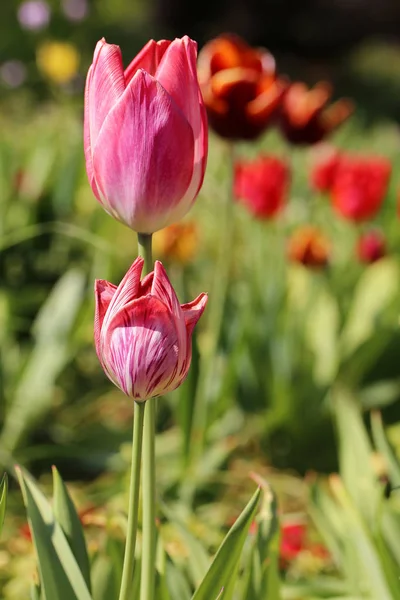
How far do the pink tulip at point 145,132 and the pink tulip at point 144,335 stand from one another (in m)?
0.07

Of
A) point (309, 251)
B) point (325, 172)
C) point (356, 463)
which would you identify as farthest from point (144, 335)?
point (325, 172)

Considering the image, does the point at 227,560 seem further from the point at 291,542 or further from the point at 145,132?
the point at 291,542

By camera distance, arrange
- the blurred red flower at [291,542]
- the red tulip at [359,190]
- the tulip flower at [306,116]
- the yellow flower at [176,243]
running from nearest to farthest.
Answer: the blurred red flower at [291,542] < the tulip flower at [306,116] < the yellow flower at [176,243] < the red tulip at [359,190]

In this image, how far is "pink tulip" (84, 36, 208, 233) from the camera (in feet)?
2.06

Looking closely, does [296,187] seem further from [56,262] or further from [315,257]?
[315,257]

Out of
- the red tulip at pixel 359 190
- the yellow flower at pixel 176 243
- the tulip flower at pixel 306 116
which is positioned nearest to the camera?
the tulip flower at pixel 306 116

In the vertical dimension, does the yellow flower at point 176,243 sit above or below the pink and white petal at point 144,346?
above

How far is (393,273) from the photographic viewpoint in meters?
2.11

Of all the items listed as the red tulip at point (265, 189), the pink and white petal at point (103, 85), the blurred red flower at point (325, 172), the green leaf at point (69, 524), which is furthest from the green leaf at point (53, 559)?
the blurred red flower at point (325, 172)

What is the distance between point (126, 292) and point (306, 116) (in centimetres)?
128

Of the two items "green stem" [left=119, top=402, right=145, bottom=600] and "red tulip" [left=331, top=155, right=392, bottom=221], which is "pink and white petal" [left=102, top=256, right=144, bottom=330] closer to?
"green stem" [left=119, top=402, right=145, bottom=600]

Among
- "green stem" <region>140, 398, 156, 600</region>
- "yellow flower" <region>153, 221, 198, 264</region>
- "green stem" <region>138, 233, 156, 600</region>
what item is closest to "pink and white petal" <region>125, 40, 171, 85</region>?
"green stem" <region>138, 233, 156, 600</region>

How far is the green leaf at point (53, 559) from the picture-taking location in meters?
0.76

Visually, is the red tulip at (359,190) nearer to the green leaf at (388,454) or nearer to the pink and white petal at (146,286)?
the green leaf at (388,454)
